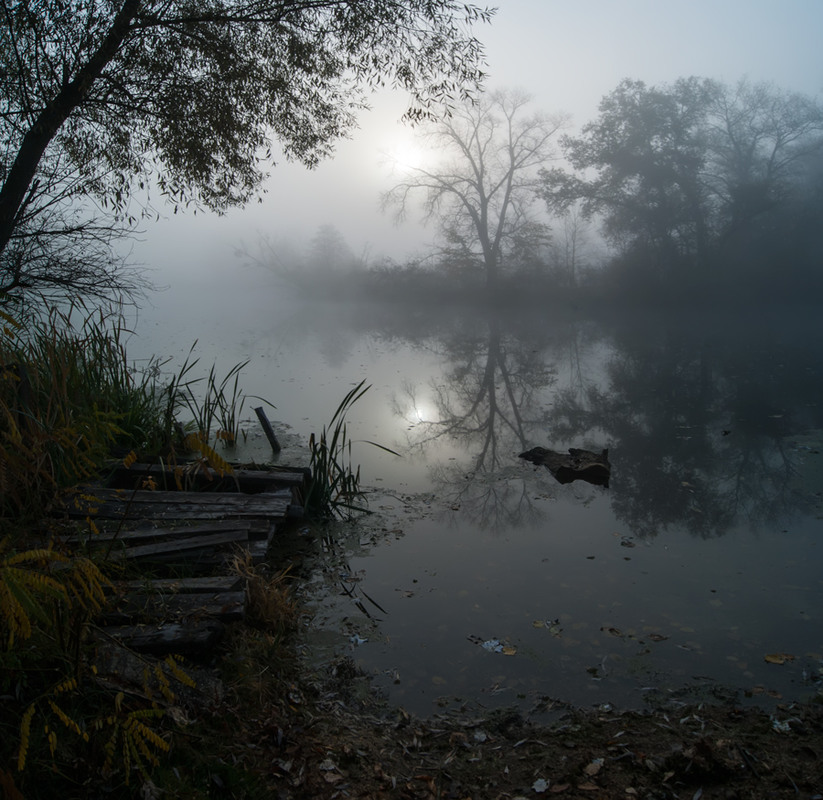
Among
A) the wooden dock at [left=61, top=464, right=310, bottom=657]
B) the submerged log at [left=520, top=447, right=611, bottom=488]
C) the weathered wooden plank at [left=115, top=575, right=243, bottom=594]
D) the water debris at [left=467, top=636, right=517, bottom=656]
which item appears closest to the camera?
the wooden dock at [left=61, top=464, right=310, bottom=657]

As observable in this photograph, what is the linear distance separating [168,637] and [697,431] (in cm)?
694

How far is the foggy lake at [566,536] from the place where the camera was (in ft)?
9.80

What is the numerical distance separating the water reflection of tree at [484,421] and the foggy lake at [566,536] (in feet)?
0.13

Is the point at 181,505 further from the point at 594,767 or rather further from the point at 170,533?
the point at 594,767

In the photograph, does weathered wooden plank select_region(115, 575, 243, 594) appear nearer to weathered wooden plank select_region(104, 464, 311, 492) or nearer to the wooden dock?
the wooden dock

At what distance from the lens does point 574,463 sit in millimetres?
6105

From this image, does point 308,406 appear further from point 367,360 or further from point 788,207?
point 788,207

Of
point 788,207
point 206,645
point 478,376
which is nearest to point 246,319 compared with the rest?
point 478,376

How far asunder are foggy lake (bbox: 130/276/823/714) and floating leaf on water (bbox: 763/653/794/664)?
2 cm

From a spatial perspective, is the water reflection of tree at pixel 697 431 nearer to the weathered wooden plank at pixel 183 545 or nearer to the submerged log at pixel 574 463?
the submerged log at pixel 574 463

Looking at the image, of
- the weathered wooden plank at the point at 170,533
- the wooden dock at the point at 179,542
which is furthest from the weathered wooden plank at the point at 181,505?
the weathered wooden plank at the point at 170,533

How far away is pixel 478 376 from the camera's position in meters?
11.4

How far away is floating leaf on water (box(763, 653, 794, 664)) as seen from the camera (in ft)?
9.83

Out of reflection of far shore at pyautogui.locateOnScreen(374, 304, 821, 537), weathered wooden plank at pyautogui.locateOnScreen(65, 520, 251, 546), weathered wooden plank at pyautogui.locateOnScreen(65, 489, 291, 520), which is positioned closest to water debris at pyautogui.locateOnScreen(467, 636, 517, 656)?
weathered wooden plank at pyautogui.locateOnScreen(65, 520, 251, 546)
